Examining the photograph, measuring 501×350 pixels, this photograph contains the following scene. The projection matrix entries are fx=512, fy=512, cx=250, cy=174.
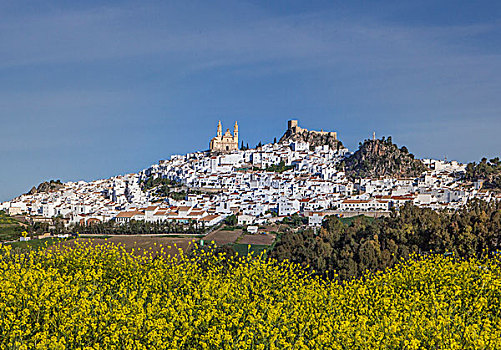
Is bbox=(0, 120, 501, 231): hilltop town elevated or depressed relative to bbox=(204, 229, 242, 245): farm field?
elevated

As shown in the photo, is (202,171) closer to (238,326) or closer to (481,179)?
(481,179)

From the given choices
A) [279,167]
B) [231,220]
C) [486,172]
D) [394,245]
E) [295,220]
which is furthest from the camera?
[279,167]

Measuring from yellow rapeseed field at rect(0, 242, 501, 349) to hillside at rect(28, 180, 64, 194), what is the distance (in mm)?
111565

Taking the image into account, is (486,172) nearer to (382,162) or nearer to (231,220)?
(382,162)

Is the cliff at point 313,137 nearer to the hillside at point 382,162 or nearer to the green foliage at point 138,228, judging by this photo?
the hillside at point 382,162

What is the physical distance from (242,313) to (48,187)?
119291 mm

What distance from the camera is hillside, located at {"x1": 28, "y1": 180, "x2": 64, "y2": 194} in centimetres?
11744

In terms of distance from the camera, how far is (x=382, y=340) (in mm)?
7738

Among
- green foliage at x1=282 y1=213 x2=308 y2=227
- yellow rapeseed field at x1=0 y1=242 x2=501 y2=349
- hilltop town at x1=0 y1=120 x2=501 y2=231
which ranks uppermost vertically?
hilltop town at x1=0 y1=120 x2=501 y2=231

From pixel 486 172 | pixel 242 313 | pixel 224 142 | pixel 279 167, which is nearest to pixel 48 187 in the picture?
Result: pixel 224 142

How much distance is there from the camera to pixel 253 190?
304 feet

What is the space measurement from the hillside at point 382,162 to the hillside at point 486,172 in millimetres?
11343

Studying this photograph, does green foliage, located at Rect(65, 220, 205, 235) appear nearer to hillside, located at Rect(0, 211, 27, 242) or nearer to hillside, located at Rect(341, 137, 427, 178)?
hillside, located at Rect(0, 211, 27, 242)

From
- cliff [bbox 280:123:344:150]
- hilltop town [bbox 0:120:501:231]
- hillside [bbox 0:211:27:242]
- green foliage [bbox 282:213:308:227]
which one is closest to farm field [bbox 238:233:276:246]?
green foliage [bbox 282:213:308:227]
